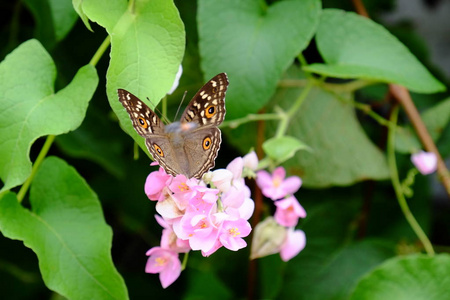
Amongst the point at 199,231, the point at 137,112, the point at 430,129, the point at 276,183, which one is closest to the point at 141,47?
the point at 137,112

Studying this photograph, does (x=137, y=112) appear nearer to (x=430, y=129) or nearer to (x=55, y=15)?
(x=55, y=15)

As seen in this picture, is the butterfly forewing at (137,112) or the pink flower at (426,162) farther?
the pink flower at (426,162)

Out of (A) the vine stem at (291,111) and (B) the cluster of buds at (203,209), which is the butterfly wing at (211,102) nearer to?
(B) the cluster of buds at (203,209)

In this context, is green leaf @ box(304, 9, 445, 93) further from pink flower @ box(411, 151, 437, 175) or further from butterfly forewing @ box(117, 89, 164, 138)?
butterfly forewing @ box(117, 89, 164, 138)

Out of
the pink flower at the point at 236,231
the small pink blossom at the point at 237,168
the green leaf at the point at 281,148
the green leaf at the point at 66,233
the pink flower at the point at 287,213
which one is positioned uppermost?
the small pink blossom at the point at 237,168

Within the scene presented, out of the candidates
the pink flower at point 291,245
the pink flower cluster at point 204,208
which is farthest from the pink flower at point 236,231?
the pink flower at point 291,245
